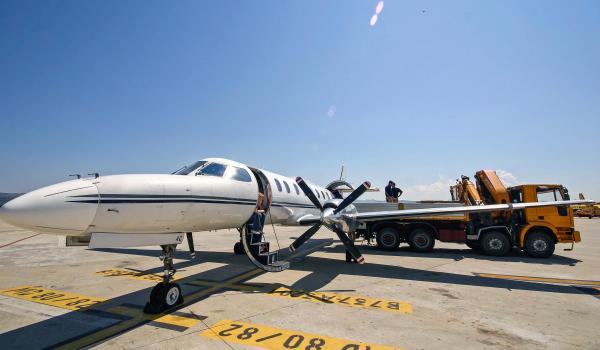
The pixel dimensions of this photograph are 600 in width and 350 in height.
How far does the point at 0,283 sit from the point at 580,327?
1469cm

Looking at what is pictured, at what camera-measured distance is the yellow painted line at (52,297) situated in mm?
7031

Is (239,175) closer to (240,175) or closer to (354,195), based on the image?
(240,175)

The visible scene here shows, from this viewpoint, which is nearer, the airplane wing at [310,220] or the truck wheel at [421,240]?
the airplane wing at [310,220]

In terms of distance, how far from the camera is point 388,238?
1681cm

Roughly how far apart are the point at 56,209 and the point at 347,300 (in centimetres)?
635

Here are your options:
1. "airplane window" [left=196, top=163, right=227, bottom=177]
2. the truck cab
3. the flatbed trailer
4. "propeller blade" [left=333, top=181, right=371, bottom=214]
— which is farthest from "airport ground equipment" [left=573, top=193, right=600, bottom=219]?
"airplane window" [left=196, top=163, right=227, bottom=177]

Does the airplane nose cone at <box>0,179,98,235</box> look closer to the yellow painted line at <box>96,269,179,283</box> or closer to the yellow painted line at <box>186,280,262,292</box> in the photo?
the yellow painted line at <box>186,280,262,292</box>

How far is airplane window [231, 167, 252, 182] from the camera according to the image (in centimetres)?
938

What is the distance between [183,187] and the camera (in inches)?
285

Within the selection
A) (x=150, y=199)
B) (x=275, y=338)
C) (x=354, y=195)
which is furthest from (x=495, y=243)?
(x=150, y=199)

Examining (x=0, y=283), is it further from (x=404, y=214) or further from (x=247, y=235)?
(x=404, y=214)

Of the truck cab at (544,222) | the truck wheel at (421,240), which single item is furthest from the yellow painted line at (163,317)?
the truck cab at (544,222)

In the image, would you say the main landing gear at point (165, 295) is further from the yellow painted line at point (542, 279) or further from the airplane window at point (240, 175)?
the yellow painted line at point (542, 279)

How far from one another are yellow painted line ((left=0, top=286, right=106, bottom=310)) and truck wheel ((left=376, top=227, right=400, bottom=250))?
13429mm
